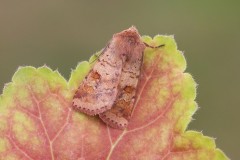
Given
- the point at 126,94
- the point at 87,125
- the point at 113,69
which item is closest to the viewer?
the point at 87,125

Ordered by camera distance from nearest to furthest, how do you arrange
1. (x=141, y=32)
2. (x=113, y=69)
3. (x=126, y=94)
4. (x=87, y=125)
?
(x=87, y=125), (x=126, y=94), (x=113, y=69), (x=141, y=32)

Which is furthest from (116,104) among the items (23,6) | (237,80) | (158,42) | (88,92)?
(23,6)

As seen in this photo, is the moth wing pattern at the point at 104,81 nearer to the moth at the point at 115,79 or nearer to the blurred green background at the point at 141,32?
the moth at the point at 115,79

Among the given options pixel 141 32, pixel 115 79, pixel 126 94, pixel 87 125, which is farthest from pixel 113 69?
pixel 141 32

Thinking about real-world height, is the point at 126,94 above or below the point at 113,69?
below

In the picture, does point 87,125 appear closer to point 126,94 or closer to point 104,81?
point 126,94

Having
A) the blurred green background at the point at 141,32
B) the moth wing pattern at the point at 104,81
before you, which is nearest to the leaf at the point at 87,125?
the moth wing pattern at the point at 104,81

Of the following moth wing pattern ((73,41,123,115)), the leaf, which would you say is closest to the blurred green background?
moth wing pattern ((73,41,123,115))

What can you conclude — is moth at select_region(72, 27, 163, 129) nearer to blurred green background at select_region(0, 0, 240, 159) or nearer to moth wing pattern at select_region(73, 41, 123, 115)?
moth wing pattern at select_region(73, 41, 123, 115)
